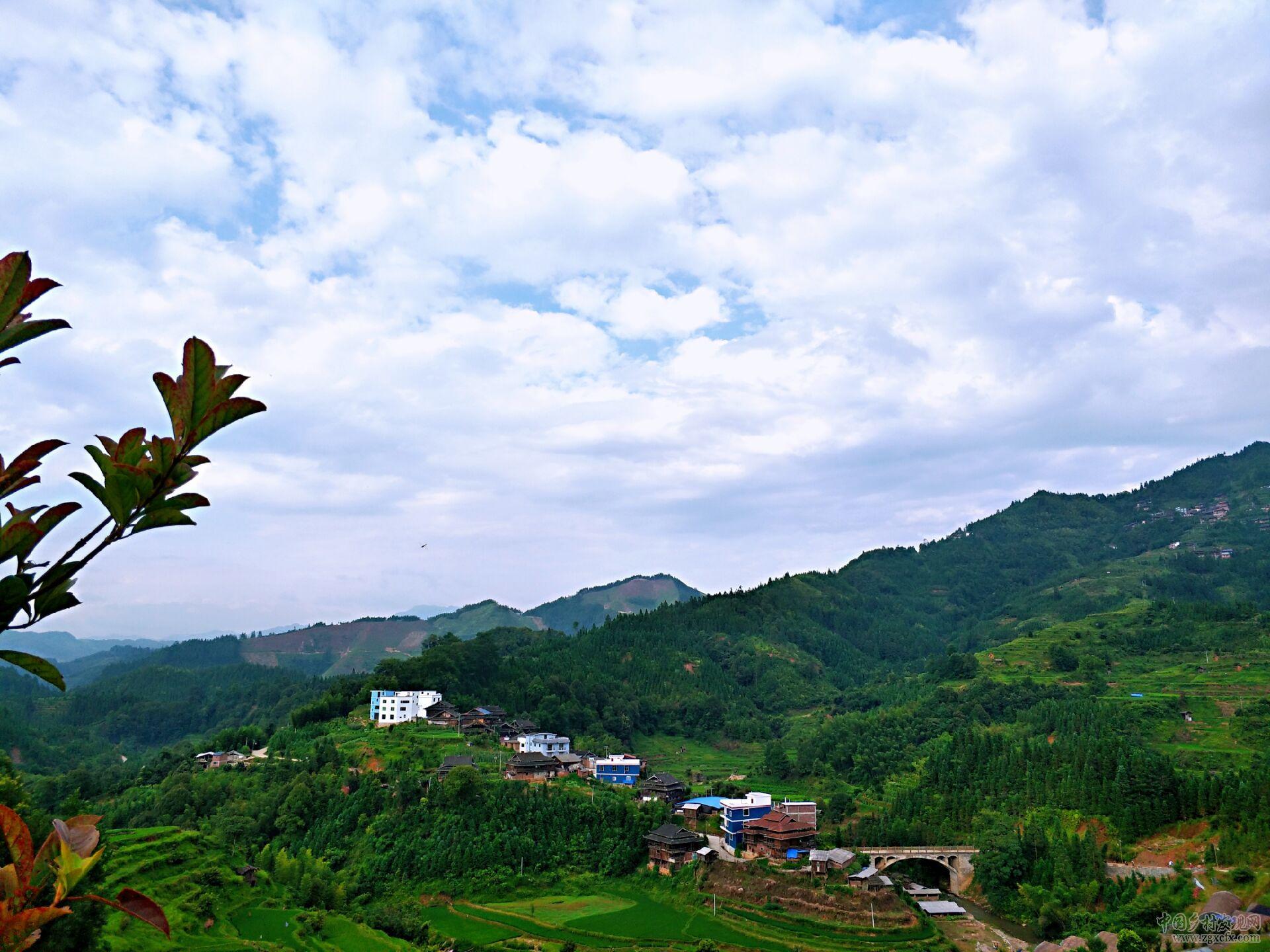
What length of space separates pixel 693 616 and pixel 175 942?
8405 centimetres

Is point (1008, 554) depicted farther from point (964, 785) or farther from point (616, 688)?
point (964, 785)

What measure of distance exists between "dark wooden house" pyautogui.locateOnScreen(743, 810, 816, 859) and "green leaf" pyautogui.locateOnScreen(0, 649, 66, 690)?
131 ft

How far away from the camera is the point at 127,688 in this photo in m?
102

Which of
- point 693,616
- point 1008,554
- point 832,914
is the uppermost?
point 1008,554

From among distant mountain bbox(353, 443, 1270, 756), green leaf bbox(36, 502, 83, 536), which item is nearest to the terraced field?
distant mountain bbox(353, 443, 1270, 756)

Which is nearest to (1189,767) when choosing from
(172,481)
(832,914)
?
(832,914)

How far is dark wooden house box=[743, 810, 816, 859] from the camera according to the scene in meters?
37.7

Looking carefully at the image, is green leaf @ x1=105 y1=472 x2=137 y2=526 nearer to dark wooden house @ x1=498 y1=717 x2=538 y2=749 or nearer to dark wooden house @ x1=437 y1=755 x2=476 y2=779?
dark wooden house @ x1=437 y1=755 x2=476 y2=779

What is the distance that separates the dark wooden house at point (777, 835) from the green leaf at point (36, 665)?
1576 inches

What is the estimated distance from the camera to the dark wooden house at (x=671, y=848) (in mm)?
38344

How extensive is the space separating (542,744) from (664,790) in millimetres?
10316

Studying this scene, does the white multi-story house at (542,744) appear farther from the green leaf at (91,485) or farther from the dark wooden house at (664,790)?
the green leaf at (91,485)

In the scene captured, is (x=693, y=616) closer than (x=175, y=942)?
No

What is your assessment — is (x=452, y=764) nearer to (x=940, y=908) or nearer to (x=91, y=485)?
(x=940, y=908)
